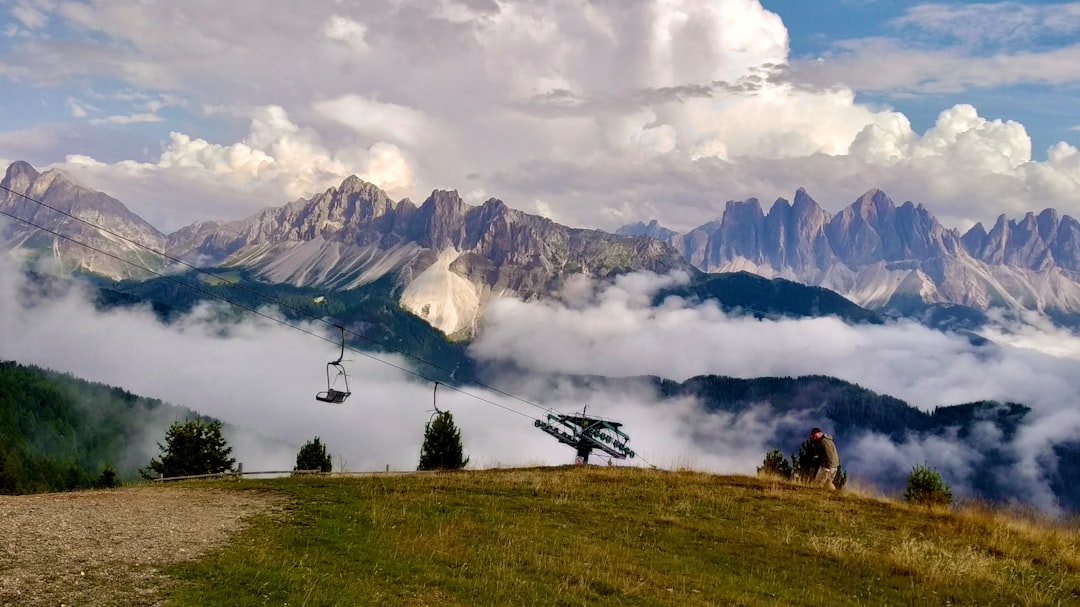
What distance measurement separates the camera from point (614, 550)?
1898 cm

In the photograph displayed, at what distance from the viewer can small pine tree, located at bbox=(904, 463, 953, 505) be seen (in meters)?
33.8

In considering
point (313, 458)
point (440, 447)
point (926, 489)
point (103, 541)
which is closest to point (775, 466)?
point (926, 489)

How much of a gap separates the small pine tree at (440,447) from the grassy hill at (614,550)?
33.7 m

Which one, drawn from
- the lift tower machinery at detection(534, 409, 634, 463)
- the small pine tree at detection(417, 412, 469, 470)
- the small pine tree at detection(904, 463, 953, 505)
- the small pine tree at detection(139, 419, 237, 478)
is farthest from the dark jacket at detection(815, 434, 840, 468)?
the small pine tree at detection(139, 419, 237, 478)

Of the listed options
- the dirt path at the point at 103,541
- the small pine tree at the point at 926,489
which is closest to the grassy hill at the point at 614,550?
the dirt path at the point at 103,541

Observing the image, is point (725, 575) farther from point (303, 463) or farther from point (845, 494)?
point (303, 463)

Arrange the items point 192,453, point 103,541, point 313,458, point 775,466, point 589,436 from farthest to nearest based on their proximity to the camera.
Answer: point 192,453
point 313,458
point 589,436
point 775,466
point 103,541

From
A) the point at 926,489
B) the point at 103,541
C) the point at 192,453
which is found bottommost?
the point at 192,453

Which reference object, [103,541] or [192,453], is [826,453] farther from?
[192,453]

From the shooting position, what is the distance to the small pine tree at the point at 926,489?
3379 cm

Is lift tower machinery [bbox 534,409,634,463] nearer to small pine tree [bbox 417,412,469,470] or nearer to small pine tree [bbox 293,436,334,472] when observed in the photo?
small pine tree [bbox 417,412,469,470]

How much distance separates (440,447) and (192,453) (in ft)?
104

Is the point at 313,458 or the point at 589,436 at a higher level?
the point at 589,436

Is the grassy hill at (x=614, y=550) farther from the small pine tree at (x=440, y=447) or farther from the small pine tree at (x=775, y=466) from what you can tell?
the small pine tree at (x=440, y=447)
